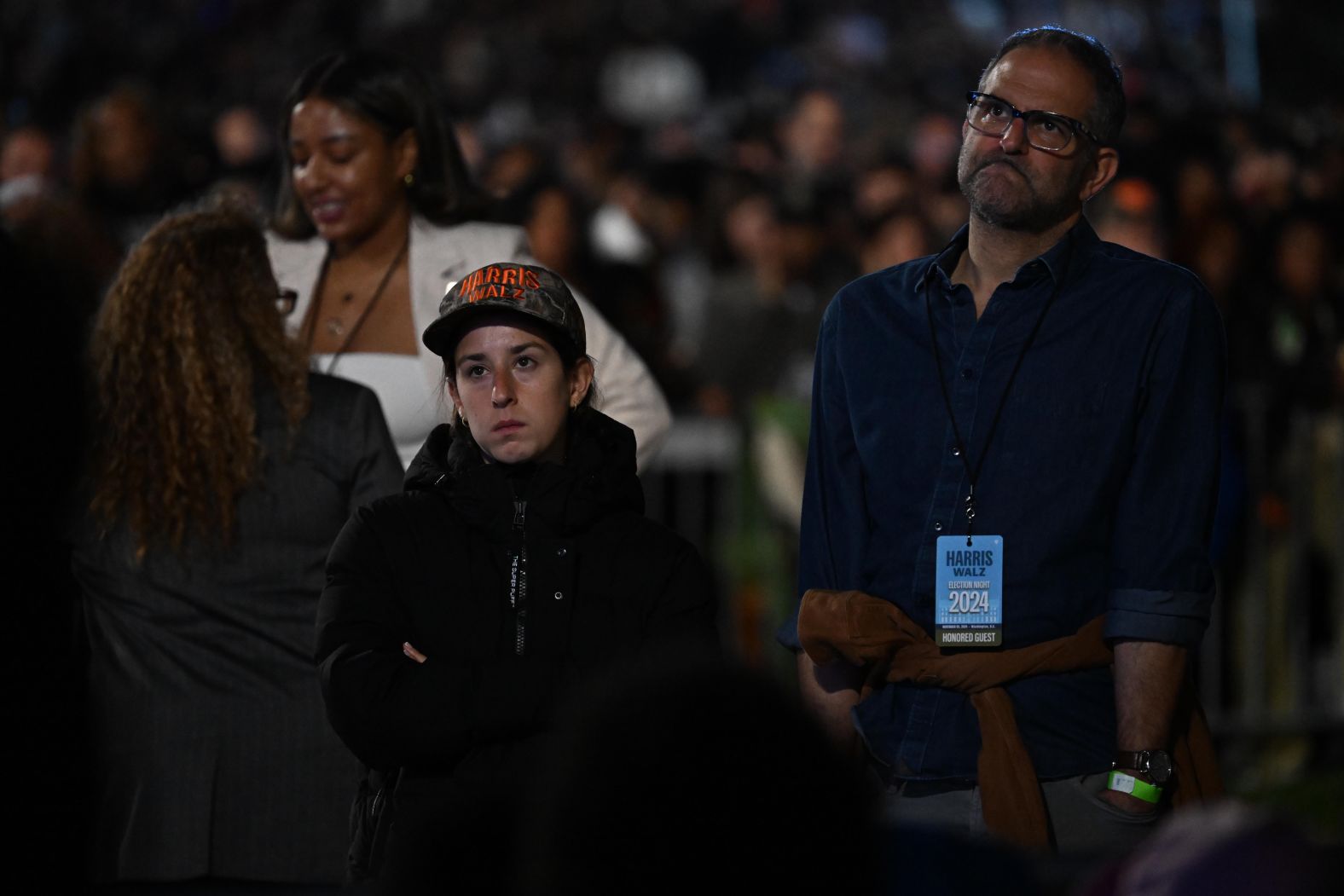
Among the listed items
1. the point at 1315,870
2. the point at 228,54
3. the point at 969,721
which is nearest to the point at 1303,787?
the point at 969,721

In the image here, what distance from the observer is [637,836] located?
1463mm

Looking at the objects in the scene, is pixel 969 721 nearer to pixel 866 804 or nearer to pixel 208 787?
pixel 208 787

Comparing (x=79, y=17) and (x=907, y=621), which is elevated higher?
(x=79, y=17)

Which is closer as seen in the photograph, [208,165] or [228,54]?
[208,165]

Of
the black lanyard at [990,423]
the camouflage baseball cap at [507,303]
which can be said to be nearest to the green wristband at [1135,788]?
the black lanyard at [990,423]

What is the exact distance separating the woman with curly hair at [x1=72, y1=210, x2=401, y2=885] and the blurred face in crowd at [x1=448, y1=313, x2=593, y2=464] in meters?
0.57

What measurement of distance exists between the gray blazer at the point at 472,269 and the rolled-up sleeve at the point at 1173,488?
166 cm

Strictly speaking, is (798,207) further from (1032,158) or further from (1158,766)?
(1158,766)

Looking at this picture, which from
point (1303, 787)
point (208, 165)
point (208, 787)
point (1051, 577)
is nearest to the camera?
point (1051, 577)

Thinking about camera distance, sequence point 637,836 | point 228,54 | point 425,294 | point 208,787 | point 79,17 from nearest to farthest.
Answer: point 637,836 < point 208,787 < point 425,294 < point 79,17 < point 228,54

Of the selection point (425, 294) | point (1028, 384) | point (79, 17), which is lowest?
point (1028, 384)

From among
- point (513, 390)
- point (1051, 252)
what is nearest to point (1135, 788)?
point (1051, 252)

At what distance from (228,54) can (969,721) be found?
55.5 feet

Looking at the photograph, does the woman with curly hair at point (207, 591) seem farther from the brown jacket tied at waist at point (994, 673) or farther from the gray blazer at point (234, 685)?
the brown jacket tied at waist at point (994, 673)
